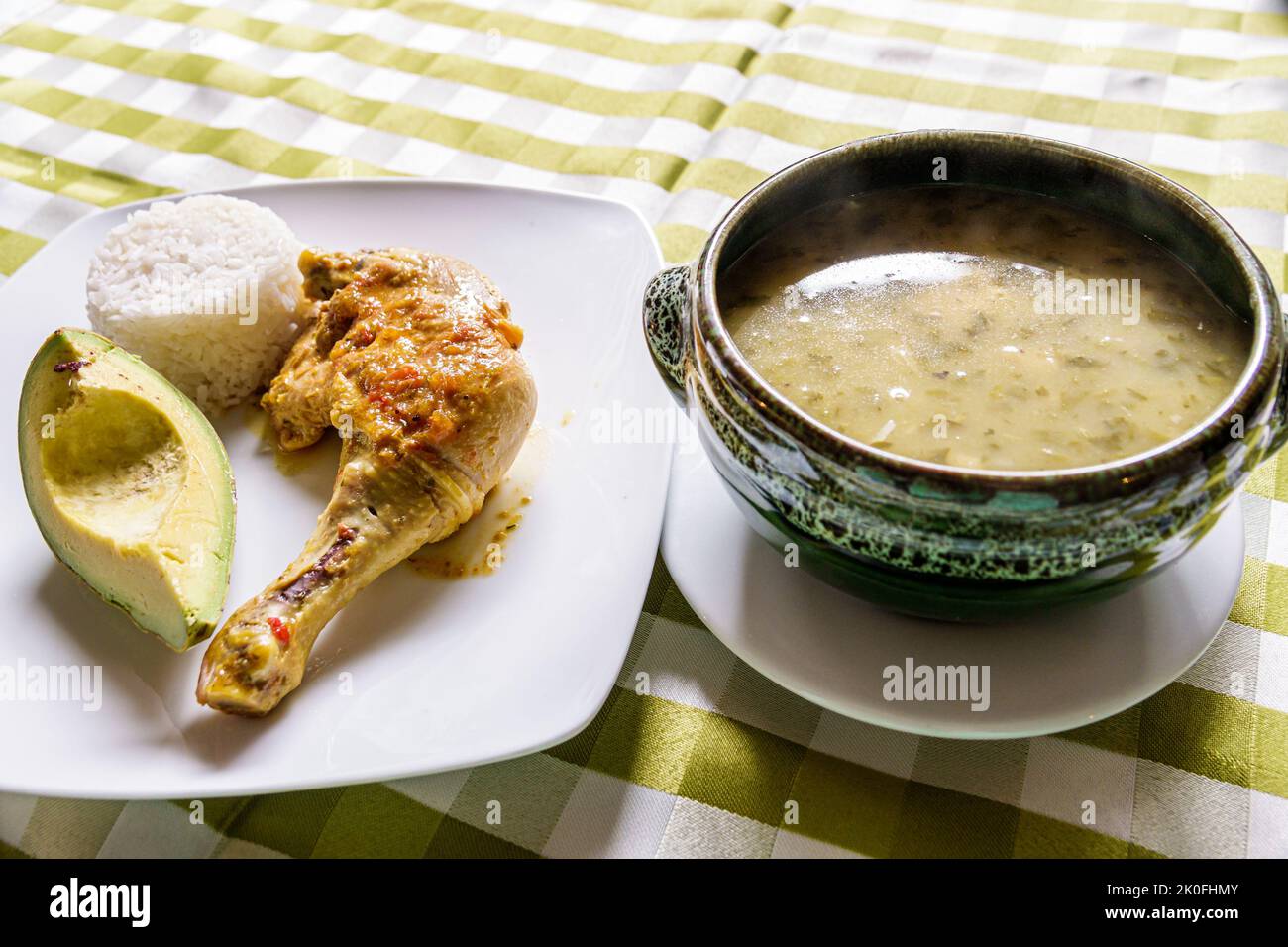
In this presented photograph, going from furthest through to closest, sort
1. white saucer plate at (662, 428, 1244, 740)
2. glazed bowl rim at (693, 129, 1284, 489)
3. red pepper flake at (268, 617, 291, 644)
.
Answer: red pepper flake at (268, 617, 291, 644)
white saucer plate at (662, 428, 1244, 740)
glazed bowl rim at (693, 129, 1284, 489)

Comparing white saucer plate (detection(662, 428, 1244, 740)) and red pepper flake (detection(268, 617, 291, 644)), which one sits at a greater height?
white saucer plate (detection(662, 428, 1244, 740))

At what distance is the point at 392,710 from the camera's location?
1.13 metres

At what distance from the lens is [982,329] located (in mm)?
1101

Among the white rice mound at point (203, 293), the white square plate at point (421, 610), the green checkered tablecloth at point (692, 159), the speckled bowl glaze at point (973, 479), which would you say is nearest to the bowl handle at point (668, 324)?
the speckled bowl glaze at point (973, 479)

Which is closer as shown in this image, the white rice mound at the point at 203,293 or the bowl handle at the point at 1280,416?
Answer: the bowl handle at the point at 1280,416

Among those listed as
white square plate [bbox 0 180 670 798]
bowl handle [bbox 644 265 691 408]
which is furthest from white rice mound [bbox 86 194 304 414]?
bowl handle [bbox 644 265 691 408]

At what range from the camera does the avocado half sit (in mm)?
1223

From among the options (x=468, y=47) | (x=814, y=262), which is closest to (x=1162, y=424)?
(x=814, y=262)

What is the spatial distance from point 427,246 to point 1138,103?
4.42 ft

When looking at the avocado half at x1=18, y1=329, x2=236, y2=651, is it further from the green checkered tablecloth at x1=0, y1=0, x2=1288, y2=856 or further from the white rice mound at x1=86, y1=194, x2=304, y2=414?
the green checkered tablecloth at x1=0, y1=0, x2=1288, y2=856

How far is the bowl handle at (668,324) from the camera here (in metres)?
1.14

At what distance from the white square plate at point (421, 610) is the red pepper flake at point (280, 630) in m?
0.07

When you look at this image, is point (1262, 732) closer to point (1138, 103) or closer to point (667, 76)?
point (1138, 103)

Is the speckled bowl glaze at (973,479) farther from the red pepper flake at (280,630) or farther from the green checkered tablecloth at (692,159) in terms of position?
the red pepper flake at (280,630)
